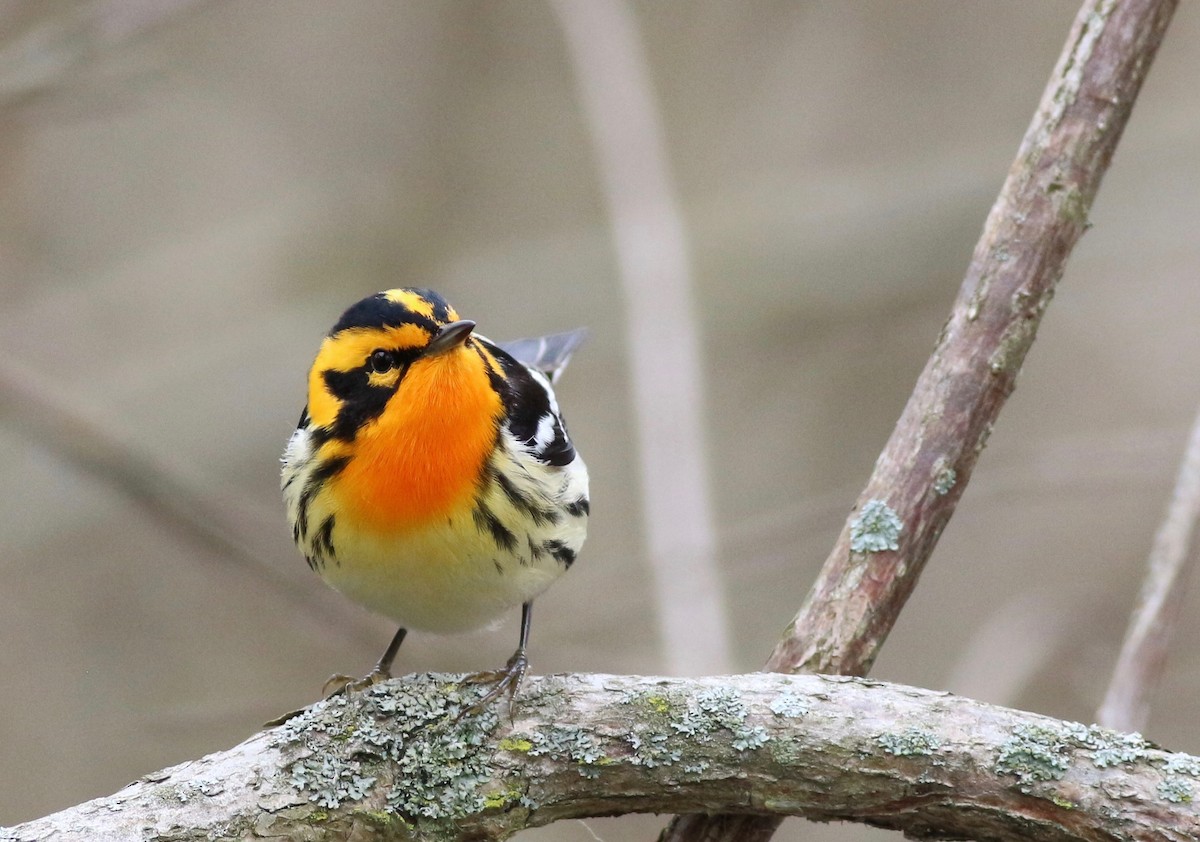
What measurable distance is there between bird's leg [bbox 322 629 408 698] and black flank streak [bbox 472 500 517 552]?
17.0 inches

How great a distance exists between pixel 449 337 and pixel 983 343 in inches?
54.0

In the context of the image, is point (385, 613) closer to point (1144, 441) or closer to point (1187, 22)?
point (1144, 441)

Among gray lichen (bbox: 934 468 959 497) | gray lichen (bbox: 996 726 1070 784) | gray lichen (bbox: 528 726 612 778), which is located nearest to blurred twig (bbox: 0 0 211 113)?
gray lichen (bbox: 528 726 612 778)

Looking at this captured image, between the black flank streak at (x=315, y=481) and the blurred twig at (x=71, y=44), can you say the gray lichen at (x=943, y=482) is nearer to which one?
the black flank streak at (x=315, y=481)

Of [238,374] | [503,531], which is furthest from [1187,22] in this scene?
[503,531]

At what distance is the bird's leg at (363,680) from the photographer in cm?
284

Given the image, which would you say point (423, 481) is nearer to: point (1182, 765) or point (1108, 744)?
point (1108, 744)

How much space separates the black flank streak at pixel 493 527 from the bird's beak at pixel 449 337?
0.38 m

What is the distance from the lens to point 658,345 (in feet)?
16.0

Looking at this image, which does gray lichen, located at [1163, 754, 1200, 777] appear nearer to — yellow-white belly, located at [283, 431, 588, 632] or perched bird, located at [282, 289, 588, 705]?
perched bird, located at [282, 289, 588, 705]

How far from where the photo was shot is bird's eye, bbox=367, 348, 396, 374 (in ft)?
10.1

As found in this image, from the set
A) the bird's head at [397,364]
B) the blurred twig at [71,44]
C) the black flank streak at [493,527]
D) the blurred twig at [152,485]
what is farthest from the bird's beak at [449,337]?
the blurred twig at [71,44]

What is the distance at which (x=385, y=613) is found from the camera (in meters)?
3.10

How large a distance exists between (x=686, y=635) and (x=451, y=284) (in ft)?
11.9
